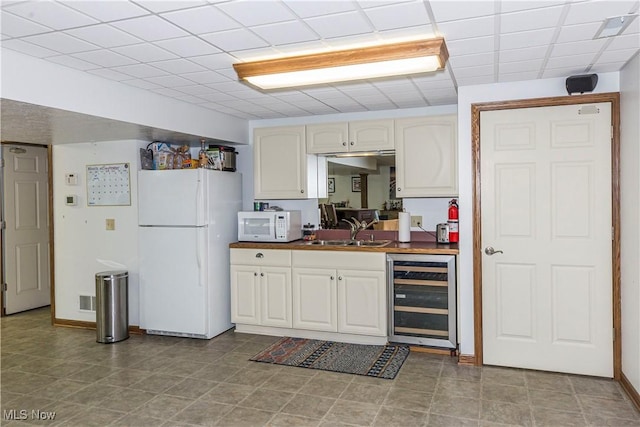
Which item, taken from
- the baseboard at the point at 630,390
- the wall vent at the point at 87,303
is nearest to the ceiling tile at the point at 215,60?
the wall vent at the point at 87,303

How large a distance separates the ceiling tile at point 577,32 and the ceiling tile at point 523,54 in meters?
0.16

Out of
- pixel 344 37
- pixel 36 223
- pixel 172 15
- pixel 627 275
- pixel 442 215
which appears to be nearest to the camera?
pixel 172 15

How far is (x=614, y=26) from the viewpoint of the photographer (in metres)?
2.47

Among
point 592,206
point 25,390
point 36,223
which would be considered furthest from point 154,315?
point 592,206

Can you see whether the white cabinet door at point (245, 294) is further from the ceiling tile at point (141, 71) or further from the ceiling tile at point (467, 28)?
the ceiling tile at point (467, 28)

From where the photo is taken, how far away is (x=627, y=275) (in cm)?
322

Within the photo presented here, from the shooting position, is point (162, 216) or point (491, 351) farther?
point (162, 216)

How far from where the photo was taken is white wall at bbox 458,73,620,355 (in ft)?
11.9

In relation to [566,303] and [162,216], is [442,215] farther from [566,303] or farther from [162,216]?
[162,216]

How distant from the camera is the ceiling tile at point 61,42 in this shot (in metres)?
2.55

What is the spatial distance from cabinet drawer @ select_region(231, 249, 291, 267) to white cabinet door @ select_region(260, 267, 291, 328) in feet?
0.19

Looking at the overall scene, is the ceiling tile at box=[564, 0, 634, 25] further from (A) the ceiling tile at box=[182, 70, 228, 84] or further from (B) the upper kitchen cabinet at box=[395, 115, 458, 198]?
(A) the ceiling tile at box=[182, 70, 228, 84]

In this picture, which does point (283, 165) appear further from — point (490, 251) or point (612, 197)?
point (612, 197)

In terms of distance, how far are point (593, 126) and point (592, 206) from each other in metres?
0.58
